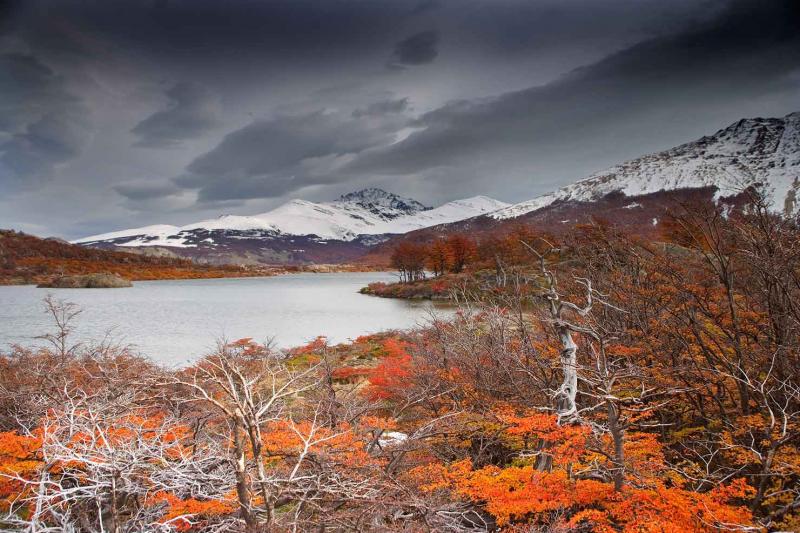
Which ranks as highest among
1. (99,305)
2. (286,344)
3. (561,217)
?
(561,217)

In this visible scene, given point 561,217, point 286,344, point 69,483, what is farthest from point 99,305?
point 561,217

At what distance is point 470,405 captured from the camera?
13.6 metres

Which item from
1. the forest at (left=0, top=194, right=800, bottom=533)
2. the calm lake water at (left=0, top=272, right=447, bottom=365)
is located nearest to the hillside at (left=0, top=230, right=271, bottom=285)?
the calm lake water at (left=0, top=272, right=447, bottom=365)

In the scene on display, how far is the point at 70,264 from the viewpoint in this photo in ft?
372

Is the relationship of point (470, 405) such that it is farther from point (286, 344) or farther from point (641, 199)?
point (641, 199)

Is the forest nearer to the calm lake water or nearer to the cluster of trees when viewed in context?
the calm lake water

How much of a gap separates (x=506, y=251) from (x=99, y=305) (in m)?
55.4

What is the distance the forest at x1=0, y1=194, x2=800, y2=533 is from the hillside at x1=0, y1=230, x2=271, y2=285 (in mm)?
109481

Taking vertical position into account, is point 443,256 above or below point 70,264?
below

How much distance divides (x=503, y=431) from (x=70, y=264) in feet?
438

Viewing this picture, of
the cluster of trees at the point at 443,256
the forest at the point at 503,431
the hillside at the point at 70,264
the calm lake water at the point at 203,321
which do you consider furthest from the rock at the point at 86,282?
the forest at the point at 503,431

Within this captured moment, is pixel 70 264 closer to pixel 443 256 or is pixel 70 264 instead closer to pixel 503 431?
pixel 443 256

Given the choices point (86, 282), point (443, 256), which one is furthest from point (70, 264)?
→ point (443, 256)

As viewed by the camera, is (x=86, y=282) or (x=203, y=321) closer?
(x=203, y=321)
